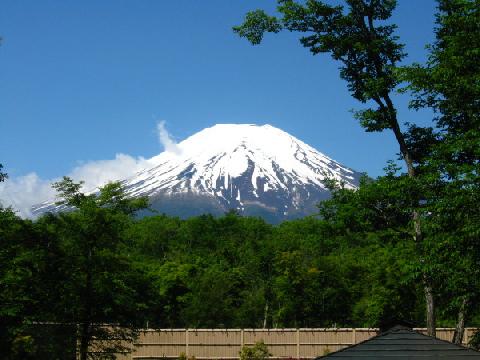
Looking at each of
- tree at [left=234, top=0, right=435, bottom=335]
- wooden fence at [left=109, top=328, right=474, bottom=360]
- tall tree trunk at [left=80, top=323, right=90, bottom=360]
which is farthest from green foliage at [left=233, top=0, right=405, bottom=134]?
wooden fence at [left=109, top=328, right=474, bottom=360]

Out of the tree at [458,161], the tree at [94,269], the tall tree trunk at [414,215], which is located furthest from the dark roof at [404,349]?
the tree at [94,269]

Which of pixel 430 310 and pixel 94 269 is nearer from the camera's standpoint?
pixel 430 310

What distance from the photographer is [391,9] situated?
1998 cm

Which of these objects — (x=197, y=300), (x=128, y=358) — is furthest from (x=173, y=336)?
(x=197, y=300)

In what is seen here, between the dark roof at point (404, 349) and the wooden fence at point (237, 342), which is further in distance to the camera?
the wooden fence at point (237, 342)

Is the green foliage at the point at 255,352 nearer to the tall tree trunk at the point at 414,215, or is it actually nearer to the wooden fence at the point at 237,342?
the wooden fence at the point at 237,342

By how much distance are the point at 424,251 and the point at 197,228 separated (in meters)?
74.6

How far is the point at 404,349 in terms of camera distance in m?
12.7

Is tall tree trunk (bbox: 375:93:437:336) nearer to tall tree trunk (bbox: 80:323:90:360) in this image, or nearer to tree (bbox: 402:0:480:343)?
tree (bbox: 402:0:480:343)

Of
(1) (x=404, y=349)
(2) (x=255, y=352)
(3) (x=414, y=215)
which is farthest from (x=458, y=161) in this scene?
(2) (x=255, y=352)

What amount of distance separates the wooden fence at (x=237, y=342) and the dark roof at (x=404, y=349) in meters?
23.8

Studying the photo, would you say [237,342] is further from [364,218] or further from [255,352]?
[364,218]

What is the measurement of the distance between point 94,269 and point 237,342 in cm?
1833

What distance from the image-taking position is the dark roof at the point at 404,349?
41.2 ft
